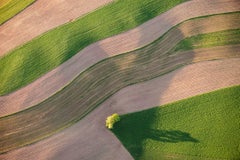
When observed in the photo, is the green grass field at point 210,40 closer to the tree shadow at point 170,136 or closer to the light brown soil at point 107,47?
the light brown soil at point 107,47

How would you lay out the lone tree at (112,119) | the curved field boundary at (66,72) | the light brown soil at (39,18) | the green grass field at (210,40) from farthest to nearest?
the light brown soil at (39,18) → the green grass field at (210,40) → the curved field boundary at (66,72) → the lone tree at (112,119)

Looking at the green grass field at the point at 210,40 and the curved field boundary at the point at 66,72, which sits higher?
the curved field boundary at the point at 66,72

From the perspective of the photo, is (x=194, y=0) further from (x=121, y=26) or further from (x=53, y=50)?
(x=53, y=50)

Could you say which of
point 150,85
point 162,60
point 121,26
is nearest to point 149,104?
point 150,85

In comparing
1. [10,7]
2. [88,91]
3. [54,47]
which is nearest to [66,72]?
[88,91]

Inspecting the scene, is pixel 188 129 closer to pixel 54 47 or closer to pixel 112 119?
pixel 112 119

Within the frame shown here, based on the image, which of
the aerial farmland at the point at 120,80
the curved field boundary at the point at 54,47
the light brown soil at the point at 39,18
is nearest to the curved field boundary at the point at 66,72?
the aerial farmland at the point at 120,80
